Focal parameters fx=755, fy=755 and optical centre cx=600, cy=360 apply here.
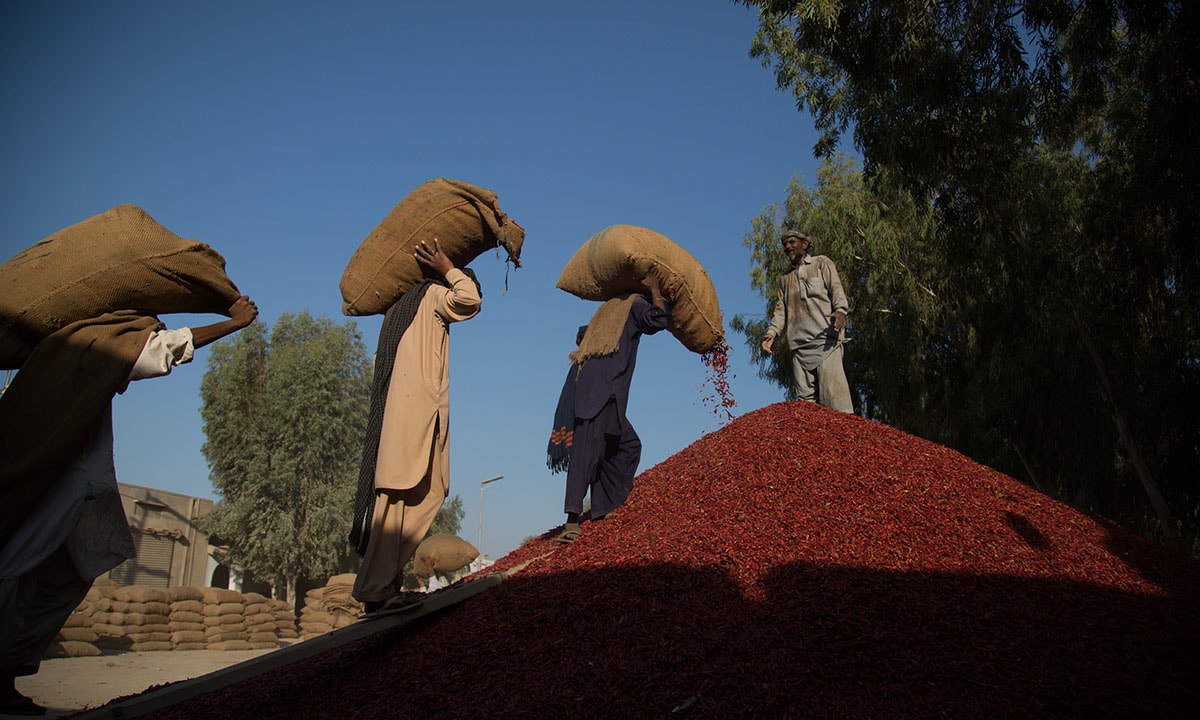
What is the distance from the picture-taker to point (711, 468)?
5.66 metres

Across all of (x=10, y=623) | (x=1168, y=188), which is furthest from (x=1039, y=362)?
(x=10, y=623)

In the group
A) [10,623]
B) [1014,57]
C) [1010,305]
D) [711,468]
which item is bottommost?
[10,623]

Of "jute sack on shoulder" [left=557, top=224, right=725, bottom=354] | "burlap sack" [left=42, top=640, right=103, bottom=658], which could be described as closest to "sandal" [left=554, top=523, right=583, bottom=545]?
"jute sack on shoulder" [left=557, top=224, right=725, bottom=354]

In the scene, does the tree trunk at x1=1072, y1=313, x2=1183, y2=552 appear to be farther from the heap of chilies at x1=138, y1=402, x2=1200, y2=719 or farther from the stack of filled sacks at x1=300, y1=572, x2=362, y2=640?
the stack of filled sacks at x1=300, y1=572, x2=362, y2=640

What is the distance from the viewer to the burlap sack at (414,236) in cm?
439

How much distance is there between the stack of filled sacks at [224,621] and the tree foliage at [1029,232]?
14.5 meters

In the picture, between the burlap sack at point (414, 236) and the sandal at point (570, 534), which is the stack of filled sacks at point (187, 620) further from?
the burlap sack at point (414, 236)

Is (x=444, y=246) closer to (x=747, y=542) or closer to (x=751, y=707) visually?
(x=747, y=542)

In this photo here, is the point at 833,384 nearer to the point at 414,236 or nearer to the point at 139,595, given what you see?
the point at 414,236

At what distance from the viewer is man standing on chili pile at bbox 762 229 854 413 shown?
7156 millimetres

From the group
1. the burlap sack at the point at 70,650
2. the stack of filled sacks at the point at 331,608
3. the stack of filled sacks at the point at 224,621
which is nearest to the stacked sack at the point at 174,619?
the stack of filled sacks at the point at 224,621

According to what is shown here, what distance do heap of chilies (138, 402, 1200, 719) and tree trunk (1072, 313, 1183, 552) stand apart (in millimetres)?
6310

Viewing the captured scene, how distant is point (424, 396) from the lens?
396cm

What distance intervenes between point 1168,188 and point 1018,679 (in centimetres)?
781
